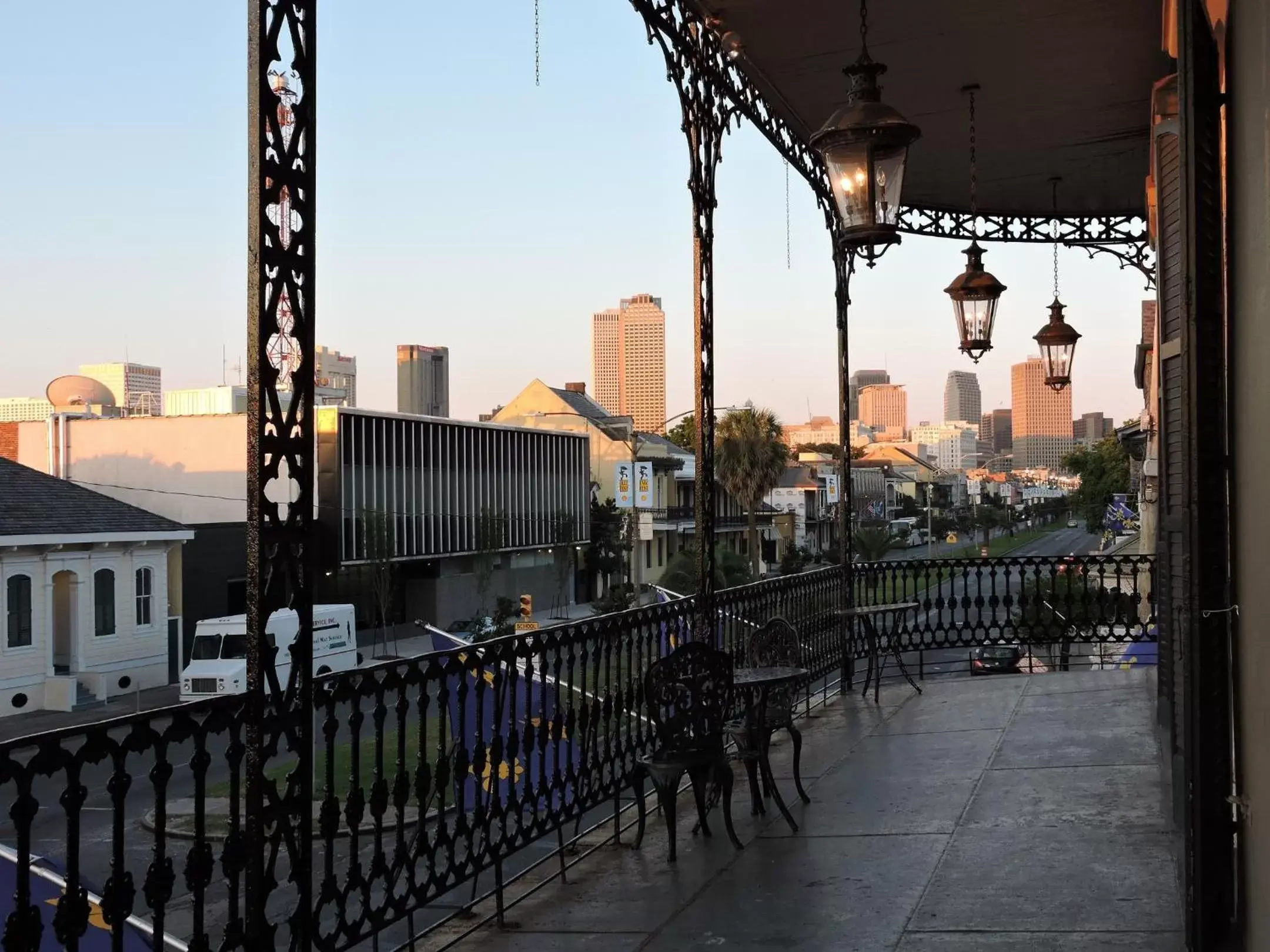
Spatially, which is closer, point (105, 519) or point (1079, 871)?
point (1079, 871)

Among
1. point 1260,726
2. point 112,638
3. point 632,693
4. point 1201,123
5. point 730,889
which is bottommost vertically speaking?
point 112,638

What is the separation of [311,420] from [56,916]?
157cm

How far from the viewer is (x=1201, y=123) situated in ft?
11.7

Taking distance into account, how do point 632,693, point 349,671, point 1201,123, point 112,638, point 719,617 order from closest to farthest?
point 1201,123 → point 349,671 → point 632,693 → point 719,617 → point 112,638

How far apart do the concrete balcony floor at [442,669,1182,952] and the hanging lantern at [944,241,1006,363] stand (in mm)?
3000

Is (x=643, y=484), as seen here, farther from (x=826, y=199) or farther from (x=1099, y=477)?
(x=1099, y=477)

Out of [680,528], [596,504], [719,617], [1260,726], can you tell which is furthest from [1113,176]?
[680,528]

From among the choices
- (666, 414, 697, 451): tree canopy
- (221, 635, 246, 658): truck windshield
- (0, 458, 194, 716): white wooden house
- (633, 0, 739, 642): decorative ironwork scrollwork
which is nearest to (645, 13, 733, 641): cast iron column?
(633, 0, 739, 642): decorative ironwork scrollwork

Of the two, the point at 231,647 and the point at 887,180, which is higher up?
the point at 887,180

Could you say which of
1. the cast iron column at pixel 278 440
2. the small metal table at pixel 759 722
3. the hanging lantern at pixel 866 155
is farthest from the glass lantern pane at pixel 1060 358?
the cast iron column at pixel 278 440

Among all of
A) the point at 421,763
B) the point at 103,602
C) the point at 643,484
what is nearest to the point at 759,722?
the point at 421,763

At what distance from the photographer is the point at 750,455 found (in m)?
52.7

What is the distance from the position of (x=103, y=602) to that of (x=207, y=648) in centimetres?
376

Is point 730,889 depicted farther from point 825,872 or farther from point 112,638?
point 112,638
